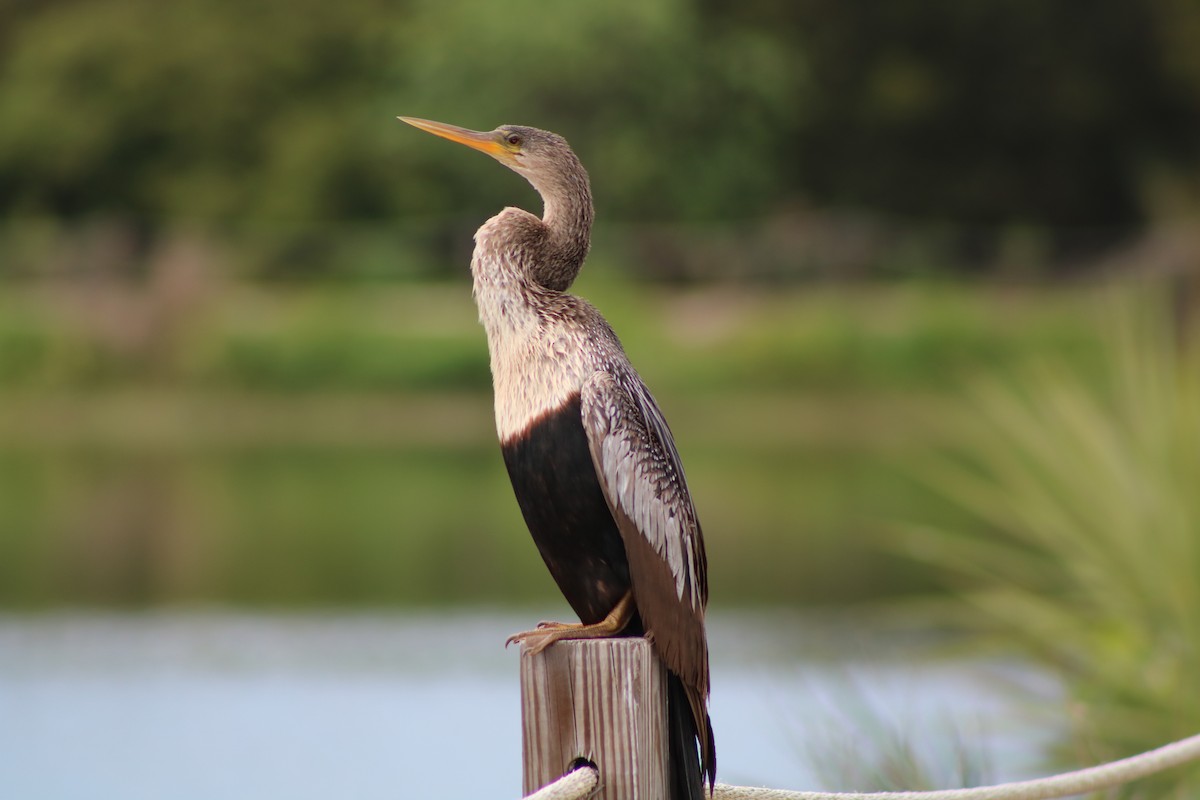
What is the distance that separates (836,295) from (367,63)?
7.50 metres

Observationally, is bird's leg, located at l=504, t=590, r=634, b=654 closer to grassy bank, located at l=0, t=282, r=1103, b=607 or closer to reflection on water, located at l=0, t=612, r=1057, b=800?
reflection on water, located at l=0, t=612, r=1057, b=800

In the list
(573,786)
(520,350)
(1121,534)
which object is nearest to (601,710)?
(573,786)

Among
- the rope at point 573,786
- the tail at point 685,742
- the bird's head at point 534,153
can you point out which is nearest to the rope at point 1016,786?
the rope at point 573,786

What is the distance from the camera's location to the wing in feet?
5.64

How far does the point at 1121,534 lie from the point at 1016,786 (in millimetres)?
1646

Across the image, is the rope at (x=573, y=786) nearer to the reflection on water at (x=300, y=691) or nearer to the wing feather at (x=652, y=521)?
the wing feather at (x=652, y=521)

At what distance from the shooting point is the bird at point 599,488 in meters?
1.72

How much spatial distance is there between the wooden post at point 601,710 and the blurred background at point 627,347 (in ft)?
3.62

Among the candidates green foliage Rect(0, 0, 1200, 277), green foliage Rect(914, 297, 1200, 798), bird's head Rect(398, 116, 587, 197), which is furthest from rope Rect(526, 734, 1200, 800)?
green foliage Rect(0, 0, 1200, 277)

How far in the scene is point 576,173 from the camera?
6.29 ft

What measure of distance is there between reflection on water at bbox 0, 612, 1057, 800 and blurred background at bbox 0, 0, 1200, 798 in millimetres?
34

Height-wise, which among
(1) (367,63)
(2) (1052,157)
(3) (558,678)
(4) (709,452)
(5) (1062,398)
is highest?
(1) (367,63)

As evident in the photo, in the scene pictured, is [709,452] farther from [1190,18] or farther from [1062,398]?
[1062,398]

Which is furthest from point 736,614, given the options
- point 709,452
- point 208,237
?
point 208,237
